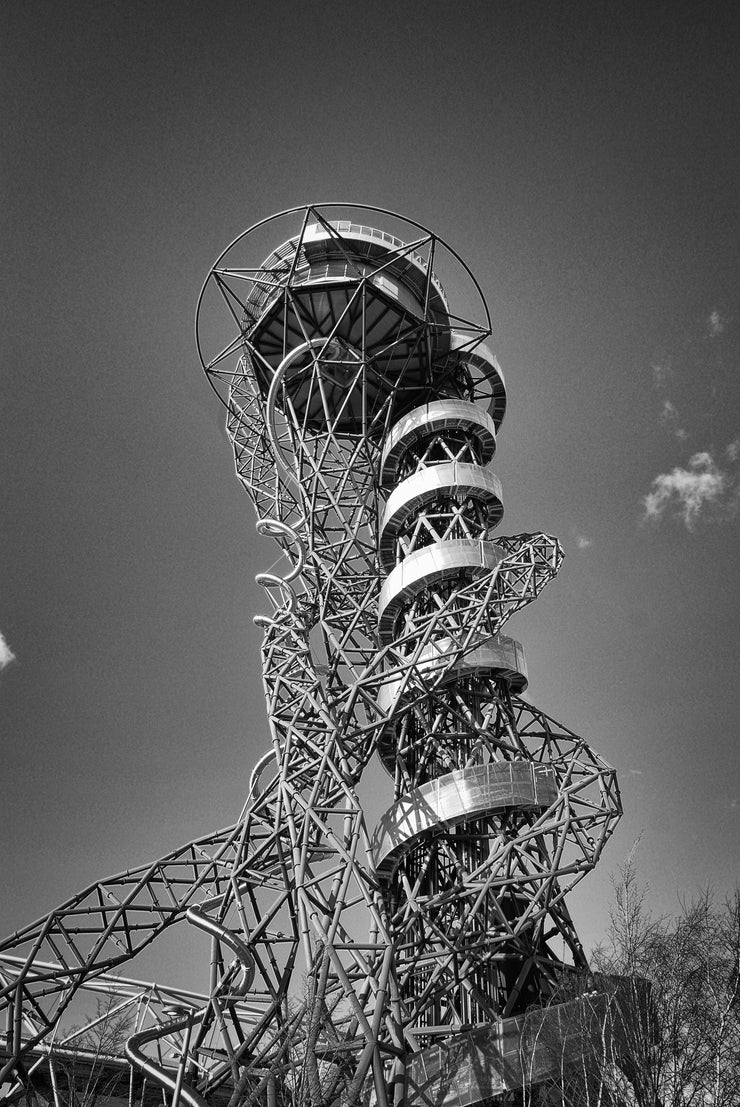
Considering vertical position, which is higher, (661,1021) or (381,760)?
(381,760)

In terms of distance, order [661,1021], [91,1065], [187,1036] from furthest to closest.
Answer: [91,1065] → [187,1036] → [661,1021]

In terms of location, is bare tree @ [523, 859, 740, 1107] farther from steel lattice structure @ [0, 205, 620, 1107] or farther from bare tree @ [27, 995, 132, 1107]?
bare tree @ [27, 995, 132, 1107]

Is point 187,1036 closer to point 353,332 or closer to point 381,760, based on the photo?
point 381,760

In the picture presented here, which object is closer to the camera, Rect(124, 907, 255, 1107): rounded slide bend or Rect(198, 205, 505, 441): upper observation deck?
Rect(124, 907, 255, 1107): rounded slide bend

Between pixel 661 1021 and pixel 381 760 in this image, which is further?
pixel 381 760

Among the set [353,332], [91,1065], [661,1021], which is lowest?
[661,1021]

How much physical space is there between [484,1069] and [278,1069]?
6174mm

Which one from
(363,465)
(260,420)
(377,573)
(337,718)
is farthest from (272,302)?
(337,718)

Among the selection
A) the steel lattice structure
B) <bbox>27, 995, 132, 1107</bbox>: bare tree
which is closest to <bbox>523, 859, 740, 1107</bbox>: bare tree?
the steel lattice structure

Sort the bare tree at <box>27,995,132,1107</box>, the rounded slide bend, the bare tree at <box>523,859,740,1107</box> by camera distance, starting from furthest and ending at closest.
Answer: the bare tree at <box>27,995,132,1107</box> → the rounded slide bend → the bare tree at <box>523,859,740,1107</box>

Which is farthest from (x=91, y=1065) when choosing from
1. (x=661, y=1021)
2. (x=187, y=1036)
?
(x=661, y=1021)

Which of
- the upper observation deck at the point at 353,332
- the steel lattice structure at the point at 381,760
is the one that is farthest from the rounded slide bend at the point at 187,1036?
the upper observation deck at the point at 353,332

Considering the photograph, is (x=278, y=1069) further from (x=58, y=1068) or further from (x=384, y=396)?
(x=384, y=396)

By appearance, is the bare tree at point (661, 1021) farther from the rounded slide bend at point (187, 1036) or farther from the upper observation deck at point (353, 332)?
the upper observation deck at point (353, 332)
